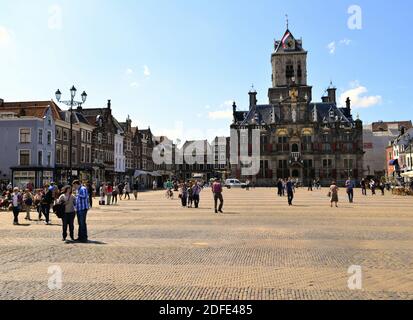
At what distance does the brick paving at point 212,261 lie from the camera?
22.8 ft

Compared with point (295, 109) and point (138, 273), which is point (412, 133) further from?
point (138, 273)

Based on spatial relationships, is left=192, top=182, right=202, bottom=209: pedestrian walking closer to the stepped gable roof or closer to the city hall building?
the stepped gable roof

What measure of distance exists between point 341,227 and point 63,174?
4028cm

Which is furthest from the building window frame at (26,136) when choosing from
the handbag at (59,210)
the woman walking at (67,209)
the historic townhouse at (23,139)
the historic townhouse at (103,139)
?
the woman walking at (67,209)

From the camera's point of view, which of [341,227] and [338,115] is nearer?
[341,227]

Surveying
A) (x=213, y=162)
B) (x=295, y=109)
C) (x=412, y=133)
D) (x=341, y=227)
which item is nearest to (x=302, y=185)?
(x=295, y=109)

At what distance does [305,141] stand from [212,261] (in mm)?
78064

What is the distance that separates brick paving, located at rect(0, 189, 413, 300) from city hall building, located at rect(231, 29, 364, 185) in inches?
2706

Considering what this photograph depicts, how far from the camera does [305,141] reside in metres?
84.6

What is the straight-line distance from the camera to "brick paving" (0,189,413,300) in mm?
6961

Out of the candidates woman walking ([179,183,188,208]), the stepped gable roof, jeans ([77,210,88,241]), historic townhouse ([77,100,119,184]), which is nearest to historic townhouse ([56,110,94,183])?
the stepped gable roof

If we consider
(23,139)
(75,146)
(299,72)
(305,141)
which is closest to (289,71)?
(299,72)
